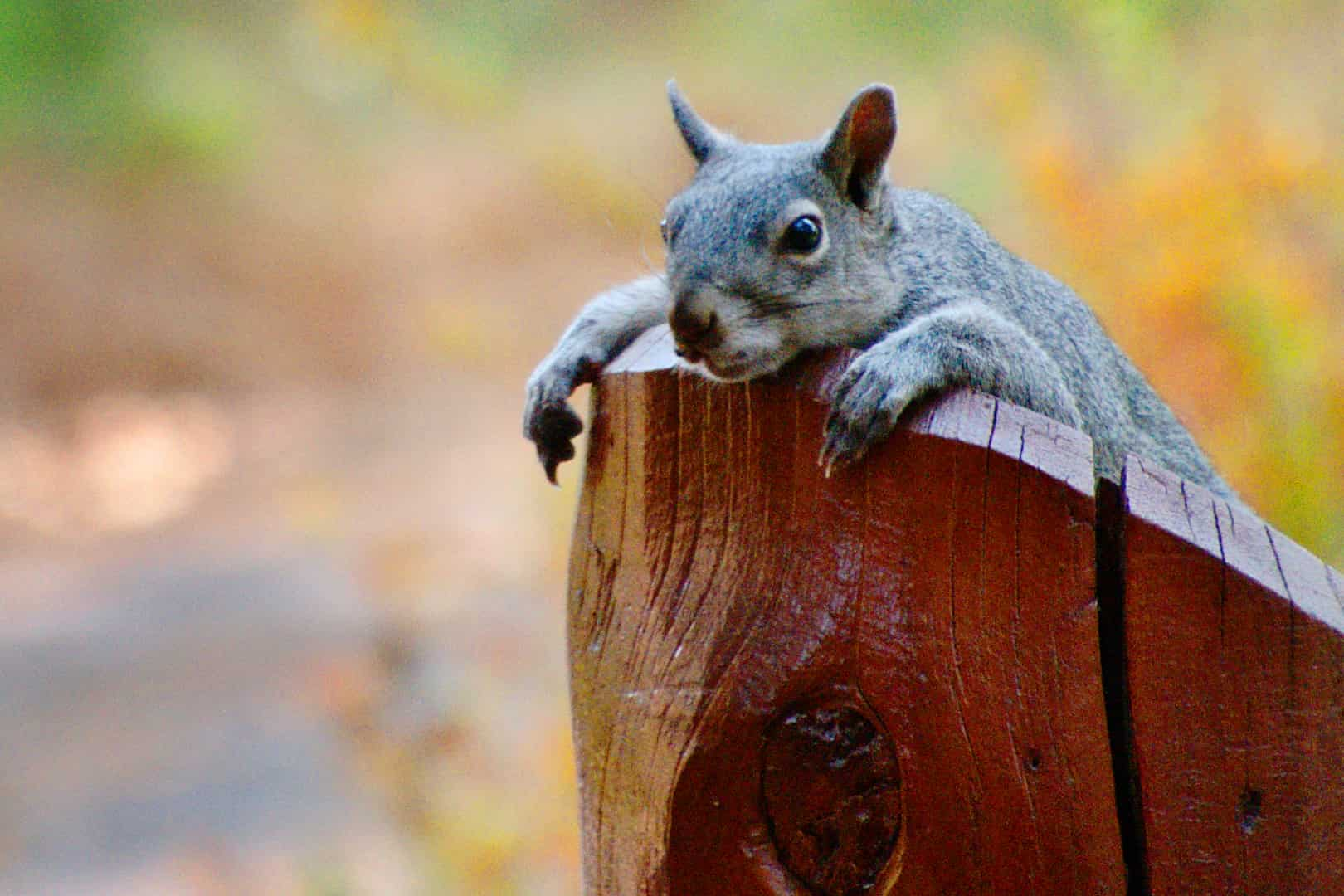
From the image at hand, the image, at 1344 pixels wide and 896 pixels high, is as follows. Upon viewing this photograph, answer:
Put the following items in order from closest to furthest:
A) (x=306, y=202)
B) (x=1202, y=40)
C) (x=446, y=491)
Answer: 1. (x=1202, y=40)
2. (x=446, y=491)
3. (x=306, y=202)

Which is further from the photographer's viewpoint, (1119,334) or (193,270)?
(193,270)

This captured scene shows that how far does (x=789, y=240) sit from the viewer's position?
186cm

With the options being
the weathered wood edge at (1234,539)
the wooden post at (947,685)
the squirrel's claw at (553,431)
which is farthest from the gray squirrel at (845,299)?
the weathered wood edge at (1234,539)

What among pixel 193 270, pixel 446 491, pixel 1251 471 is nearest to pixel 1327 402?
pixel 1251 471

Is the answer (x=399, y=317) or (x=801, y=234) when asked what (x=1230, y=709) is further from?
(x=399, y=317)

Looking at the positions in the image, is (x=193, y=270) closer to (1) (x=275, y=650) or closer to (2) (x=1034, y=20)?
(1) (x=275, y=650)

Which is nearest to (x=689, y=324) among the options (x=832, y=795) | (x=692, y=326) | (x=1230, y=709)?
(x=692, y=326)

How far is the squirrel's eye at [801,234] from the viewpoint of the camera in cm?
186

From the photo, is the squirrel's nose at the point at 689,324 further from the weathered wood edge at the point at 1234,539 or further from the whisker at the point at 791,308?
the weathered wood edge at the point at 1234,539

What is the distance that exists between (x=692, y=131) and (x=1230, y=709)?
46.3 inches

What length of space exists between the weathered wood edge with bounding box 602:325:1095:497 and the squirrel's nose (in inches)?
4.7

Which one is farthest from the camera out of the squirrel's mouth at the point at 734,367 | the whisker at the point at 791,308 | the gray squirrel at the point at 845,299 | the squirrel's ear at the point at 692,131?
the squirrel's ear at the point at 692,131

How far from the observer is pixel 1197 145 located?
12.0 feet

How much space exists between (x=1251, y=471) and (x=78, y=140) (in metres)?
9.48
